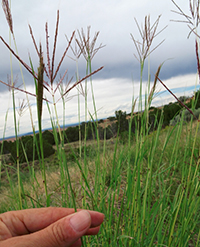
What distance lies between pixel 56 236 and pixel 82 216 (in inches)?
5.4

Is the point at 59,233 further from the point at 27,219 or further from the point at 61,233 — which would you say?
the point at 27,219

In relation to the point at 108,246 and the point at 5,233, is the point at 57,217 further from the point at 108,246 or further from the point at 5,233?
the point at 108,246

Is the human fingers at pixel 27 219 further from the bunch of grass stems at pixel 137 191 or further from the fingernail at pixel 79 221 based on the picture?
the fingernail at pixel 79 221

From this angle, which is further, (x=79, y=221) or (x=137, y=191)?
(x=137, y=191)

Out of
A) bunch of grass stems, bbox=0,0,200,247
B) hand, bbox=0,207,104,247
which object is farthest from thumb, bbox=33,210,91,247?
bunch of grass stems, bbox=0,0,200,247

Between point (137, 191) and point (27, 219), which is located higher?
point (137, 191)

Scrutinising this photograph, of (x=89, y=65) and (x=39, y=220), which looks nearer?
(x=39, y=220)

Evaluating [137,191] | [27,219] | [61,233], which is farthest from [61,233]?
[137,191]

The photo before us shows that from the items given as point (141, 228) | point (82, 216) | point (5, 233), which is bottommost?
point (141, 228)

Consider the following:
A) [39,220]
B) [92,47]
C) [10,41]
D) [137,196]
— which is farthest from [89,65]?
[39,220]

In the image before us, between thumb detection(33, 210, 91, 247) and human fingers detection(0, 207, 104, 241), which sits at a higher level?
thumb detection(33, 210, 91, 247)

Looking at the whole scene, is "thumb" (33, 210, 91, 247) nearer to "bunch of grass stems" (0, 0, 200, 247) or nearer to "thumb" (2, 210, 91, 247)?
"thumb" (2, 210, 91, 247)

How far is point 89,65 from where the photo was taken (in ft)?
4.95

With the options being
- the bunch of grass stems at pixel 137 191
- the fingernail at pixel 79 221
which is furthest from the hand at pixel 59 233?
the bunch of grass stems at pixel 137 191
